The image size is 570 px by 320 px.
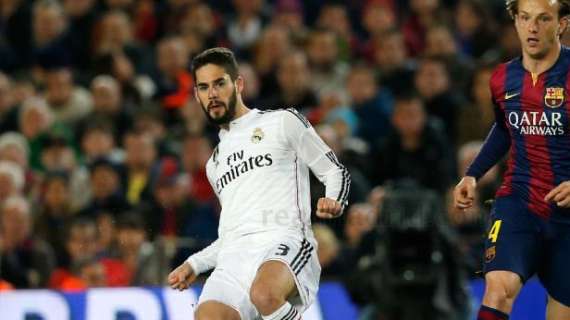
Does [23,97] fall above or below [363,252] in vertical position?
above

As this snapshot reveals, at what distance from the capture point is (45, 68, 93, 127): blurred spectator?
41.4 ft

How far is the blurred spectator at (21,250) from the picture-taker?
10188mm

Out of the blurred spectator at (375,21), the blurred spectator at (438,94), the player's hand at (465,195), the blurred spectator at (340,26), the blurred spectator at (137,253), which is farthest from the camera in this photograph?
the blurred spectator at (375,21)

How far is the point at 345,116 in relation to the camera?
39.5 ft

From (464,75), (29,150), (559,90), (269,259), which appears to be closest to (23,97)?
(29,150)

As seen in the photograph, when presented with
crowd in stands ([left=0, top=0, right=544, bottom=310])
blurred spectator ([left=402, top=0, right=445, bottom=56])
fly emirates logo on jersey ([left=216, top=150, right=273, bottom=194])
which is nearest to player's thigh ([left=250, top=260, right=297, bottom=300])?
fly emirates logo on jersey ([left=216, top=150, right=273, bottom=194])

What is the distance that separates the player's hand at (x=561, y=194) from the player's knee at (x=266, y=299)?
4.85 feet

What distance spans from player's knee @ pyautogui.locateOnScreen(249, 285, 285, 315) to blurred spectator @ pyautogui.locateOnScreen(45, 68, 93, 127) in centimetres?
647

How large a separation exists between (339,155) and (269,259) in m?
4.43

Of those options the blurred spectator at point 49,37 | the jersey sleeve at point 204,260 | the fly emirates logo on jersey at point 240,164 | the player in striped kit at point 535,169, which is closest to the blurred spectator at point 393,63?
the blurred spectator at point 49,37

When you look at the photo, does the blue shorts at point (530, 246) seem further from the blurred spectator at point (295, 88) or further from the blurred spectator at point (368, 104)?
the blurred spectator at point (295, 88)

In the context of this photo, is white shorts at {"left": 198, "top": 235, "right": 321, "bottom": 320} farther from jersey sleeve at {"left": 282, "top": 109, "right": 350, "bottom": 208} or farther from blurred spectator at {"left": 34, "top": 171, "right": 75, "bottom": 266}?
blurred spectator at {"left": 34, "top": 171, "right": 75, "bottom": 266}

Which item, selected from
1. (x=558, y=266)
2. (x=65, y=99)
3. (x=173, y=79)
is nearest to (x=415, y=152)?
(x=173, y=79)

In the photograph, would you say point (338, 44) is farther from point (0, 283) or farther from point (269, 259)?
point (269, 259)
